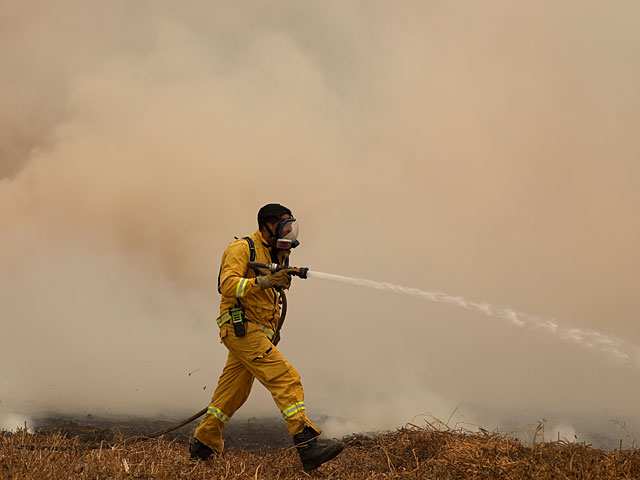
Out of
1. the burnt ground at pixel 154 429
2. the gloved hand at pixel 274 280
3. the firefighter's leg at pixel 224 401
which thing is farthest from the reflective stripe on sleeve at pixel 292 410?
the burnt ground at pixel 154 429

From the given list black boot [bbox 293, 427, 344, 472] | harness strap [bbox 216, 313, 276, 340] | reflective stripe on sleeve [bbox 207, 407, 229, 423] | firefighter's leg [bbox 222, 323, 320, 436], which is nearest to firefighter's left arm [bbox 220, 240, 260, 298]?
harness strap [bbox 216, 313, 276, 340]

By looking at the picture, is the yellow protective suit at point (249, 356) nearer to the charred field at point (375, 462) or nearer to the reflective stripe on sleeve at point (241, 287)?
the reflective stripe on sleeve at point (241, 287)

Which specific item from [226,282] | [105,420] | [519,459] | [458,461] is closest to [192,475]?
[226,282]

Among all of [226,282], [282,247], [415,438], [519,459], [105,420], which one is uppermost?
[282,247]

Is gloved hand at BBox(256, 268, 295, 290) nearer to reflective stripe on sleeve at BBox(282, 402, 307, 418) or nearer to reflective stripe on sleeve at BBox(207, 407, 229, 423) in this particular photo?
reflective stripe on sleeve at BBox(282, 402, 307, 418)

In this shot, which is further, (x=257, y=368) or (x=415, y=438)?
(x=415, y=438)

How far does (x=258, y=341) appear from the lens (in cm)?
690

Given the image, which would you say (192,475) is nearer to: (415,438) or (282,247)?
(282,247)

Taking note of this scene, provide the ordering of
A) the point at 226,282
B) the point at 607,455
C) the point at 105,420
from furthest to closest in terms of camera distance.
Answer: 1. the point at 105,420
2. the point at 226,282
3. the point at 607,455

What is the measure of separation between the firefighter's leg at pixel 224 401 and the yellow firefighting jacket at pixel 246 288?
1.93 ft

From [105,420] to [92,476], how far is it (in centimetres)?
1242

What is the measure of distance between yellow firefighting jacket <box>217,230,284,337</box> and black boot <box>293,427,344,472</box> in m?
1.30

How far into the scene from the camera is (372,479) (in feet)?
19.0

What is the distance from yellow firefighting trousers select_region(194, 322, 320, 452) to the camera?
662cm
